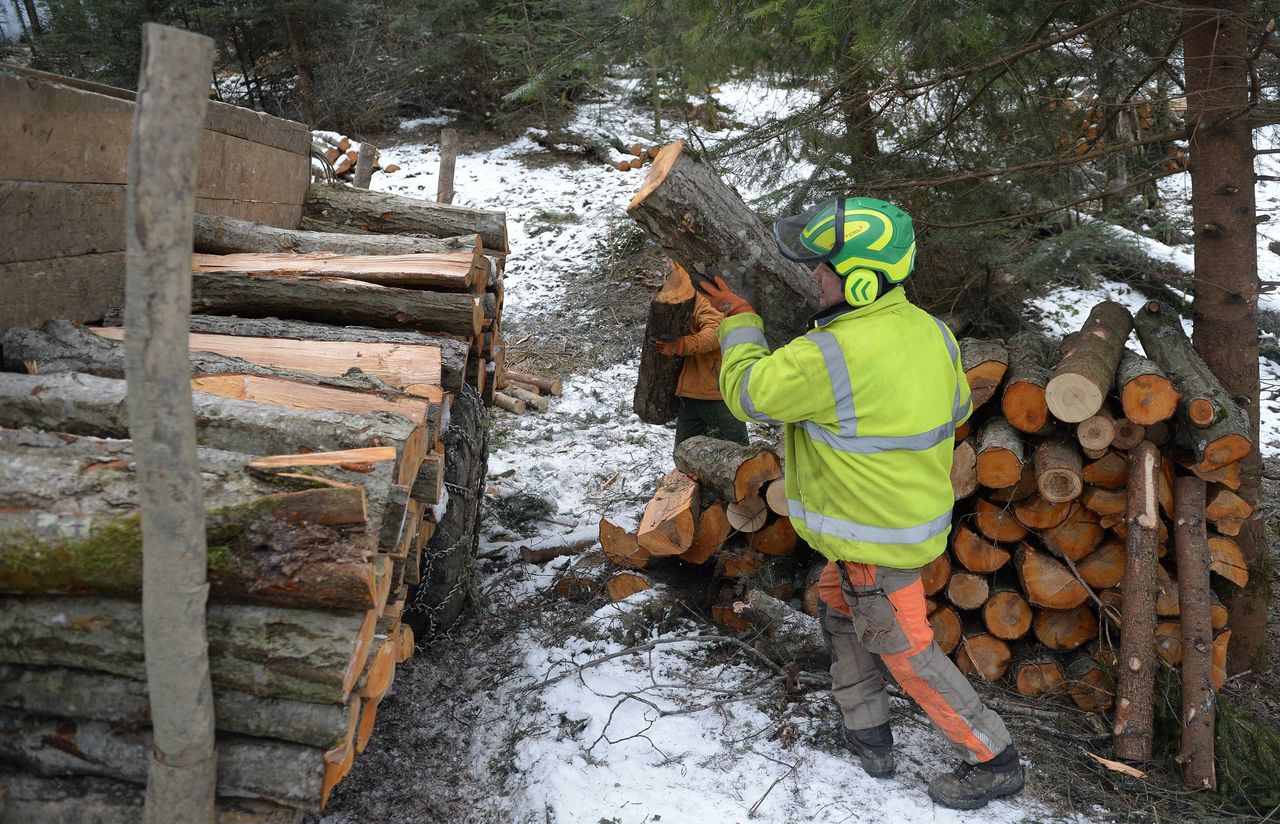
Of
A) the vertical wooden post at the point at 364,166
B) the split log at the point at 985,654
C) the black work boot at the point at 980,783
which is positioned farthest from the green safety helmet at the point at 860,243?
the vertical wooden post at the point at 364,166

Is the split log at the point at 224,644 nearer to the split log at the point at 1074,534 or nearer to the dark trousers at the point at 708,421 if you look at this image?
the split log at the point at 1074,534

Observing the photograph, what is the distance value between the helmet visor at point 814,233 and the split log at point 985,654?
210cm

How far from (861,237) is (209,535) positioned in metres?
2.06

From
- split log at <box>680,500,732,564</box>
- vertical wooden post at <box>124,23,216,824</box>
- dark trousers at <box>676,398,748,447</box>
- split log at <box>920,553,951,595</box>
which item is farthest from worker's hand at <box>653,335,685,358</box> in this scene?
vertical wooden post at <box>124,23,216,824</box>

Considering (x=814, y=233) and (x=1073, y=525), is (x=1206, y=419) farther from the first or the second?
(x=814, y=233)

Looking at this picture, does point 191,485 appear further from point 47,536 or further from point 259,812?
point 259,812

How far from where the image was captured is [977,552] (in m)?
3.74

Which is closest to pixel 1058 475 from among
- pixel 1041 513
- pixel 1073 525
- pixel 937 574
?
pixel 1041 513

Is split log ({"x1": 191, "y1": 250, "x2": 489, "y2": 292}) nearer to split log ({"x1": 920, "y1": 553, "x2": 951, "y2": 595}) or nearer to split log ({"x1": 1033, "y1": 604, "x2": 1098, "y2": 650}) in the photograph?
split log ({"x1": 920, "y1": 553, "x2": 951, "y2": 595})

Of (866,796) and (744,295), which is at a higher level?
(744,295)

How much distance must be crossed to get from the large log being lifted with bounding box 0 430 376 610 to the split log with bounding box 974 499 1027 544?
108 inches

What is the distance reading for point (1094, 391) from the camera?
335 centimetres

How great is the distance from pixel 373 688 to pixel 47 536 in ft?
2.88

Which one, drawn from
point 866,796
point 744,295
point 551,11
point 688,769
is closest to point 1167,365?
point 744,295
